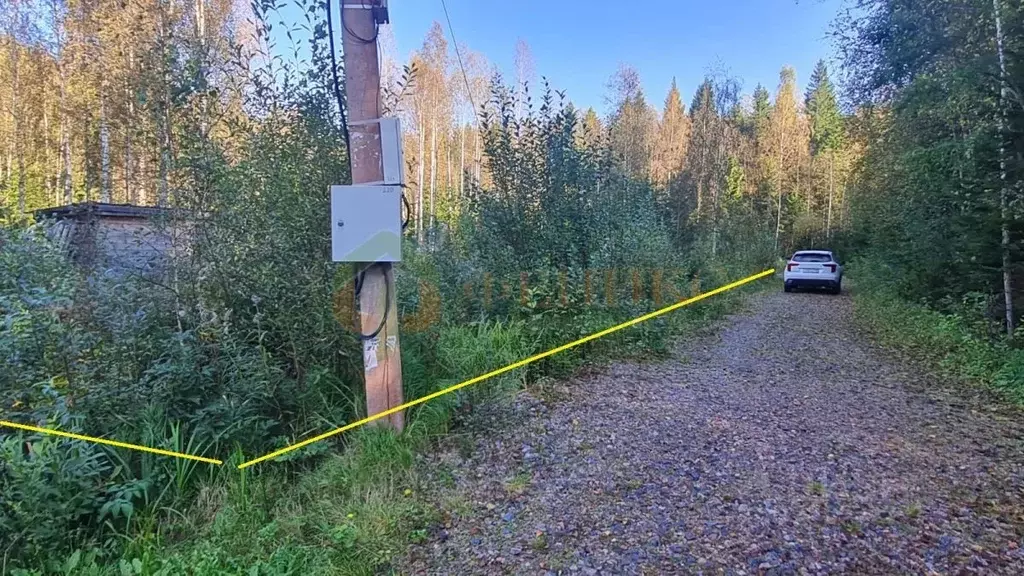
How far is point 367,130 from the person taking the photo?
126 inches

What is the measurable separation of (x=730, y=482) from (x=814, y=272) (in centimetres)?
1345

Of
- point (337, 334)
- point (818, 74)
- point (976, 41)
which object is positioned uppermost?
point (818, 74)

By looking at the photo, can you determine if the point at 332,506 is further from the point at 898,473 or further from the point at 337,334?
the point at 898,473

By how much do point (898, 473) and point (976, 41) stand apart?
19.1ft

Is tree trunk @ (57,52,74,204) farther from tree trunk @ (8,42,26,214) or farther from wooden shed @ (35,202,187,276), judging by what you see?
wooden shed @ (35,202,187,276)

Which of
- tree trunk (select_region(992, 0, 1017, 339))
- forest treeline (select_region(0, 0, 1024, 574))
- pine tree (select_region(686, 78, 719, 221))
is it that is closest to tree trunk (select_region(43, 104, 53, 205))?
forest treeline (select_region(0, 0, 1024, 574))

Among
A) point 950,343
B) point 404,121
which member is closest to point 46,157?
point 404,121

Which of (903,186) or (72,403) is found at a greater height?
(903,186)

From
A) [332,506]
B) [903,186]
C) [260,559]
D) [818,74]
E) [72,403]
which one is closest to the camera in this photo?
[260,559]

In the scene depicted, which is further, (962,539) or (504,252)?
(504,252)

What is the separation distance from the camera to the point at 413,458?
10.8ft

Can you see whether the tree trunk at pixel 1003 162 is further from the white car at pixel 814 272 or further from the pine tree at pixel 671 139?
the pine tree at pixel 671 139

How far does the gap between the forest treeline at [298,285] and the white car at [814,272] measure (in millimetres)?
4400

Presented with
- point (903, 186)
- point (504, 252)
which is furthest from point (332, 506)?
point (903, 186)
